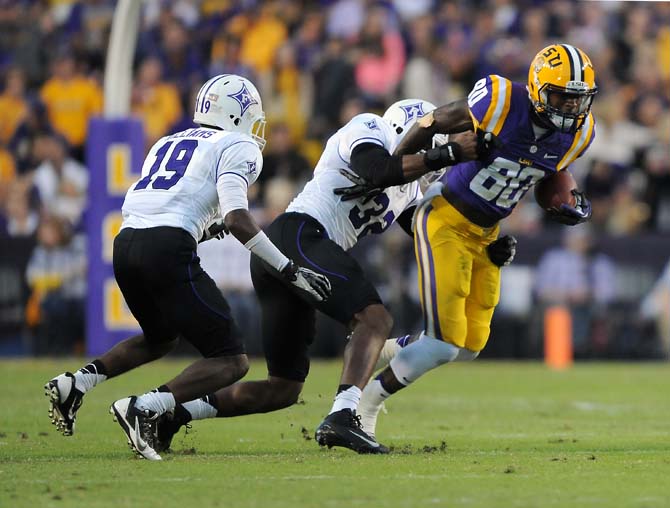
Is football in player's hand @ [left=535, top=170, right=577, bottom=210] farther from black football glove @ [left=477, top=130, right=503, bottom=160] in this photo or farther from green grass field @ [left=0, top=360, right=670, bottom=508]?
green grass field @ [left=0, top=360, right=670, bottom=508]

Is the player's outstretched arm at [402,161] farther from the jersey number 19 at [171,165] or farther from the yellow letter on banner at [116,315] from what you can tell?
the yellow letter on banner at [116,315]

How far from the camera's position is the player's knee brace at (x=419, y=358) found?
251 inches

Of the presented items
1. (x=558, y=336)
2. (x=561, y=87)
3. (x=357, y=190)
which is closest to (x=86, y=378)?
(x=357, y=190)

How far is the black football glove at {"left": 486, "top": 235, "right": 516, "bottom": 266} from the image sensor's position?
6.52 metres

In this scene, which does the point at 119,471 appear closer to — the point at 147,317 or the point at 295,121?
the point at 147,317

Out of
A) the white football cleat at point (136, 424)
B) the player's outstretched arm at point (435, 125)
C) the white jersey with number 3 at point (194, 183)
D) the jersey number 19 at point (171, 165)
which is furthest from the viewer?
the player's outstretched arm at point (435, 125)

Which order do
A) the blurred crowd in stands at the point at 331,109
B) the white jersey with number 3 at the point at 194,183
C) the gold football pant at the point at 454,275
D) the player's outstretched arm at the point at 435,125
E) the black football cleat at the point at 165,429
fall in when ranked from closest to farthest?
the white jersey with number 3 at the point at 194,183 → the black football cleat at the point at 165,429 → the player's outstretched arm at the point at 435,125 → the gold football pant at the point at 454,275 → the blurred crowd in stands at the point at 331,109

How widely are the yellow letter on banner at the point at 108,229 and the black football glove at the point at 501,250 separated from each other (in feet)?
21.7

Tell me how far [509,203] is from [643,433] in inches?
66.3

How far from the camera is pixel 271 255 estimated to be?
5.93 metres

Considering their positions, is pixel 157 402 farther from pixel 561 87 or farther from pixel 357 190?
pixel 561 87

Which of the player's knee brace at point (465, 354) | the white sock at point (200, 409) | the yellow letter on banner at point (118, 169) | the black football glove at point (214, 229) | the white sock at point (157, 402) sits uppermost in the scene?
the yellow letter on banner at point (118, 169)

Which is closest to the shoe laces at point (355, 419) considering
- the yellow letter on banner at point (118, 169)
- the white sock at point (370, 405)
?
the white sock at point (370, 405)

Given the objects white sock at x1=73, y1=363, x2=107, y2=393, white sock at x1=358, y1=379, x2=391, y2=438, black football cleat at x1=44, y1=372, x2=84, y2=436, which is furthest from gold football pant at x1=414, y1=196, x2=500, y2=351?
black football cleat at x1=44, y1=372, x2=84, y2=436
